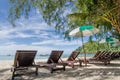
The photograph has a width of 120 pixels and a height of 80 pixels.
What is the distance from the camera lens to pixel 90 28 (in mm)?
14875

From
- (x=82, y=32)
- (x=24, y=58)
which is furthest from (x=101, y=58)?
(x=24, y=58)

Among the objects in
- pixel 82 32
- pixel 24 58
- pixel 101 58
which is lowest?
pixel 101 58

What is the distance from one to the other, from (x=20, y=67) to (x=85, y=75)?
87.0 inches

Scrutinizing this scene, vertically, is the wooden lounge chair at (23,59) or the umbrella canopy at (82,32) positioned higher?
the umbrella canopy at (82,32)

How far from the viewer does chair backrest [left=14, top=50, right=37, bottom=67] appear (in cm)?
1019

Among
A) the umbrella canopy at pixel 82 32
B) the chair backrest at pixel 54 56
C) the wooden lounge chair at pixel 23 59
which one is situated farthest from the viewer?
the umbrella canopy at pixel 82 32

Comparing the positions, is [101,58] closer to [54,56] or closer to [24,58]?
[54,56]

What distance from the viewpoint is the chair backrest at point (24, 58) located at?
10188mm

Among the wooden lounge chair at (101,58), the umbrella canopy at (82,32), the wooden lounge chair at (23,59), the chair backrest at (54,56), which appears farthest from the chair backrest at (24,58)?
the wooden lounge chair at (101,58)

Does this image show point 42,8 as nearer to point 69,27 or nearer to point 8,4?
point 8,4

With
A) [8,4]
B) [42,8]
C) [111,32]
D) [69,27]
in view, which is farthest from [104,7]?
[111,32]

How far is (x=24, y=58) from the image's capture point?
34.1 ft

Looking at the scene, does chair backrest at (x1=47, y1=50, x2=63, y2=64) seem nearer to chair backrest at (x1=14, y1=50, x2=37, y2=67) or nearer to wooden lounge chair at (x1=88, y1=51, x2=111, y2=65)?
chair backrest at (x1=14, y1=50, x2=37, y2=67)

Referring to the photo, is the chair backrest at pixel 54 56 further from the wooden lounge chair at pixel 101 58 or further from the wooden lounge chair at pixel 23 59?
the wooden lounge chair at pixel 101 58
